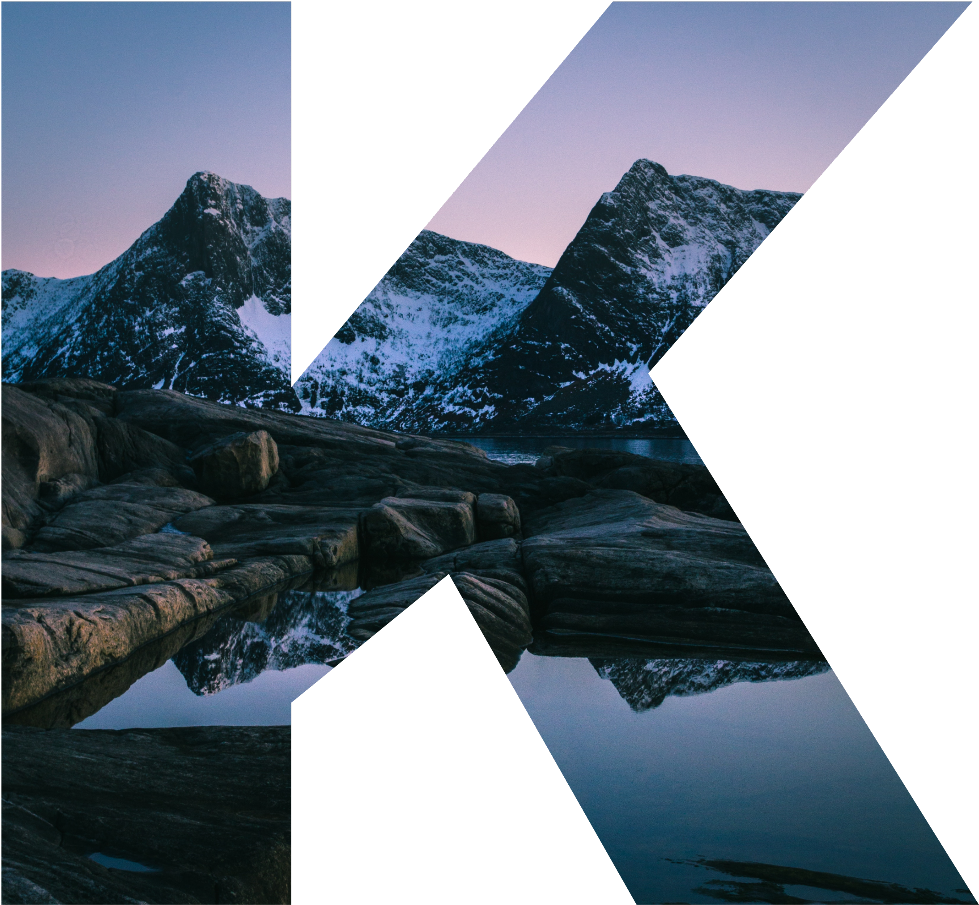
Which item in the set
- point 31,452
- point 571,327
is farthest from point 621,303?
point 31,452

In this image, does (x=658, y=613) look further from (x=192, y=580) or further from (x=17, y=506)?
(x=17, y=506)

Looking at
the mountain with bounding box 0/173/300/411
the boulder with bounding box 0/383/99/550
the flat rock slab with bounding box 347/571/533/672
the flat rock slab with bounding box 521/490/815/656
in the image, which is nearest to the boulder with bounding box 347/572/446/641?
the flat rock slab with bounding box 347/571/533/672

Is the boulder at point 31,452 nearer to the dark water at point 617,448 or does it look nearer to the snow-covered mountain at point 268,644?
the snow-covered mountain at point 268,644

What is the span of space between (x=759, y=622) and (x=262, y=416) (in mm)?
14160

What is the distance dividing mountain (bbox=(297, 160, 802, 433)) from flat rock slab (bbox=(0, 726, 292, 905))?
9395 centimetres

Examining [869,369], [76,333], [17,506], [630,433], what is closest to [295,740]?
[869,369]

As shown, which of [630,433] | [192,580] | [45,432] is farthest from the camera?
[630,433]

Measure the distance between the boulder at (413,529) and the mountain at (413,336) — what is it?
11505 centimetres

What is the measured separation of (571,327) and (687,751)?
13968 cm

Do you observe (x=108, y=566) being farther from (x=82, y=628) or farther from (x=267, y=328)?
(x=267, y=328)

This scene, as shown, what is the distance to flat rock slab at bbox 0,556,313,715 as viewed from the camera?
6.79 metres

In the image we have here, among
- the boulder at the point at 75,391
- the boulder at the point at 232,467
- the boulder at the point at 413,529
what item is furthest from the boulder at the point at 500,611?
the boulder at the point at 75,391

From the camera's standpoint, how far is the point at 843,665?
3.45ft

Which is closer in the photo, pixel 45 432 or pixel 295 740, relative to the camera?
pixel 295 740
